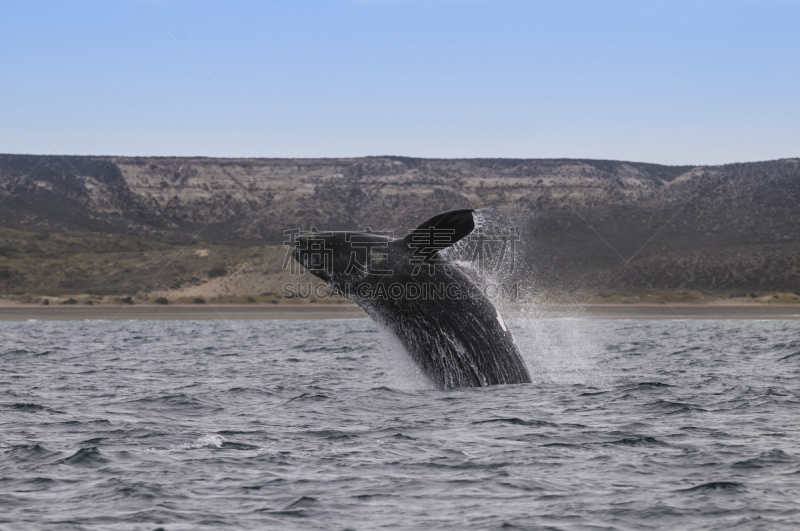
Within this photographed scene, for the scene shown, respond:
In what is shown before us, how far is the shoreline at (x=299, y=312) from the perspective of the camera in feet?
195

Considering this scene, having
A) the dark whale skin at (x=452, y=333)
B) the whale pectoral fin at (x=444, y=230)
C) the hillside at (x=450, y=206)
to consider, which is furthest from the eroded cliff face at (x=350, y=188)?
the whale pectoral fin at (x=444, y=230)

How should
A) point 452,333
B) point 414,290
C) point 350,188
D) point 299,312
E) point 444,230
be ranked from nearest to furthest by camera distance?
point 444,230 → point 414,290 → point 452,333 → point 299,312 → point 350,188

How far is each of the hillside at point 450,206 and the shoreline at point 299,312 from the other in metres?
19.9

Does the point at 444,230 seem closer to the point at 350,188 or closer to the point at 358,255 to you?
the point at 358,255

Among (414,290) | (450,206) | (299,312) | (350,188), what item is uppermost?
(350,188)

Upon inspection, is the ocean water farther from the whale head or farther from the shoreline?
the shoreline

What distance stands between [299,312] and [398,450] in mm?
52423

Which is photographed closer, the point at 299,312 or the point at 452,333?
the point at 452,333

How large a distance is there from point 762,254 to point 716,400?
83091mm

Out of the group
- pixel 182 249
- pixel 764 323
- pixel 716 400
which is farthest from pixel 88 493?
pixel 182 249

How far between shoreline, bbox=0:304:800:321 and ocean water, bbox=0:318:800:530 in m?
39.2

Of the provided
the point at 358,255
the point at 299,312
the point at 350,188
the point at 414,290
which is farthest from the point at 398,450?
the point at 350,188

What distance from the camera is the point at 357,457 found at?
10359mm

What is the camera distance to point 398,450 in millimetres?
10648
